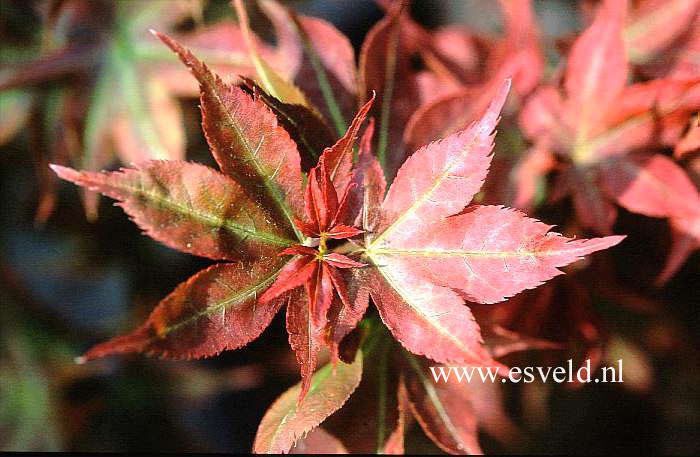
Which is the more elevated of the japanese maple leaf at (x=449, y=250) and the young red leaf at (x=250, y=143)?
the young red leaf at (x=250, y=143)

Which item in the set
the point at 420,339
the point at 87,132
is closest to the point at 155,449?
the point at 87,132

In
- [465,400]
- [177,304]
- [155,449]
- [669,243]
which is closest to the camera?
[177,304]

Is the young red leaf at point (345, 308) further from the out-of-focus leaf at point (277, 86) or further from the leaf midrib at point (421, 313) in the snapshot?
the out-of-focus leaf at point (277, 86)

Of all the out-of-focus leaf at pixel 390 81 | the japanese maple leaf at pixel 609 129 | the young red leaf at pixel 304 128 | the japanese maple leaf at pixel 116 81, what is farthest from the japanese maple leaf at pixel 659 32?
the japanese maple leaf at pixel 116 81

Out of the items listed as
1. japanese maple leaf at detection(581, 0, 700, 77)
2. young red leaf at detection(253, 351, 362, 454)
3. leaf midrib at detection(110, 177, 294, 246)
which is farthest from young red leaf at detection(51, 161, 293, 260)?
japanese maple leaf at detection(581, 0, 700, 77)

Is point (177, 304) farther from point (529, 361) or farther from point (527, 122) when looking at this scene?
point (529, 361)

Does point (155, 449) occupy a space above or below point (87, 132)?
below

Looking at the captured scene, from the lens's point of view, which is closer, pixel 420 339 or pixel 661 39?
pixel 420 339
